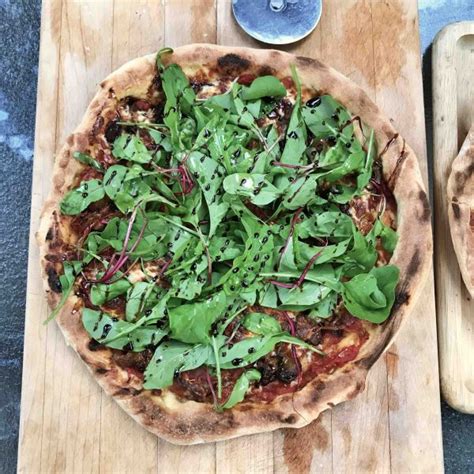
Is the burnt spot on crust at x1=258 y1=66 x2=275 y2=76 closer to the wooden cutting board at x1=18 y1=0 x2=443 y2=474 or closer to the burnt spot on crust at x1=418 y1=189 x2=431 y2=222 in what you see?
the wooden cutting board at x1=18 y1=0 x2=443 y2=474

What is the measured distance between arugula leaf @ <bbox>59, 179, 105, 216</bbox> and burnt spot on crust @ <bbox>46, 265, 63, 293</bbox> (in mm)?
137

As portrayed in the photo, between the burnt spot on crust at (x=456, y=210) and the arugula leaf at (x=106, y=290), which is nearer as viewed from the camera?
the arugula leaf at (x=106, y=290)

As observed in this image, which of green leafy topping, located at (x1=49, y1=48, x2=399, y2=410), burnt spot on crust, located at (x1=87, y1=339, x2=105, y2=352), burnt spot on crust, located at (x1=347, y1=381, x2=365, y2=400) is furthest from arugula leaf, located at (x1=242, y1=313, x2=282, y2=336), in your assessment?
burnt spot on crust, located at (x1=87, y1=339, x2=105, y2=352)

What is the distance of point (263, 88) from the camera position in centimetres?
177

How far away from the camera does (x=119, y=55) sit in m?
1.99

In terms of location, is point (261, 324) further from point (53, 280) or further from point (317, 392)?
point (53, 280)

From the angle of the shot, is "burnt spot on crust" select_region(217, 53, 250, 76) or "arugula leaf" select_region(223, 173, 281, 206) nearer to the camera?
"arugula leaf" select_region(223, 173, 281, 206)

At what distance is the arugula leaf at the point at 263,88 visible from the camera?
1767 mm

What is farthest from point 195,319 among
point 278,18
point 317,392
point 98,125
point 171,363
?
point 278,18

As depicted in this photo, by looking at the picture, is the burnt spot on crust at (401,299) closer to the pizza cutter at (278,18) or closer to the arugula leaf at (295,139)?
the arugula leaf at (295,139)

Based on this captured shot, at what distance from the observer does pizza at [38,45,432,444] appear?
65.5 inches

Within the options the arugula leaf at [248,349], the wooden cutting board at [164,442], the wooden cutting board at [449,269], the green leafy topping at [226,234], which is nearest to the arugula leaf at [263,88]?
the green leafy topping at [226,234]

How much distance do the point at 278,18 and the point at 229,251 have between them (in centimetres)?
69

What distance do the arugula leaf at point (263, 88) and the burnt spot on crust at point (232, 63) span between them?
0.06 meters
